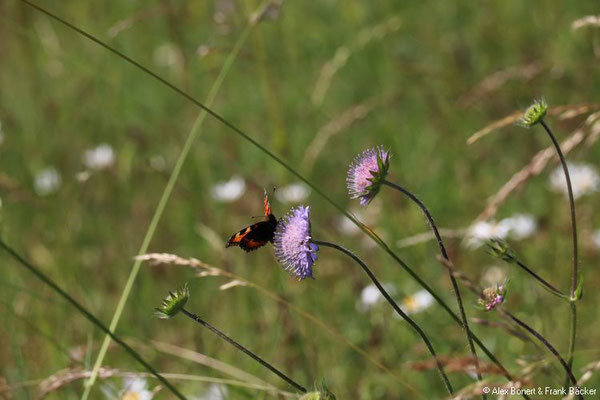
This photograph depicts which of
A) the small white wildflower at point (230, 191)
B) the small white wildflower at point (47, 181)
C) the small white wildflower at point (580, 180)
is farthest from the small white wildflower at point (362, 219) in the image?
the small white wildflower at point (47, 181)

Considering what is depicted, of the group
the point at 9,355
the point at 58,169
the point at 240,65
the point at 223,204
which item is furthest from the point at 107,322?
the point at 240,65

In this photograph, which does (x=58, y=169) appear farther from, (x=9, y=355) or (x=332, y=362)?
(x=332, y=362)

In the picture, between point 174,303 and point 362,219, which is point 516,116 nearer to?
point 174,303

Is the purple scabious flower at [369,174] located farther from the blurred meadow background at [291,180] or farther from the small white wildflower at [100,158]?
the small white wildflower at [100,158]

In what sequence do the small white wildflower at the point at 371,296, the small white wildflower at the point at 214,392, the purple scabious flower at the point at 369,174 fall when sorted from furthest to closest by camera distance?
1. the small white wildflower at the point at 371,296
2. the small white wildflower at the point at 214,392
3. the purple scabious flower at the point at 369,174

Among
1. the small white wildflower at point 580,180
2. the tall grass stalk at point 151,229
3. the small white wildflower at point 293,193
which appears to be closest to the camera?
the tall grass stalk at point 151,229

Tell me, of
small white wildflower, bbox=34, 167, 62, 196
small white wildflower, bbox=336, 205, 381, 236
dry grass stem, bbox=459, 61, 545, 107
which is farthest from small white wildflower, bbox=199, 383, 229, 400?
small white wildflower, bbox=34, 167, 62, 196

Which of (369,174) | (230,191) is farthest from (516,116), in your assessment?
(230,191)
